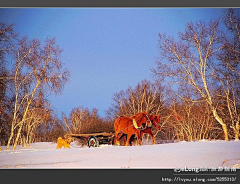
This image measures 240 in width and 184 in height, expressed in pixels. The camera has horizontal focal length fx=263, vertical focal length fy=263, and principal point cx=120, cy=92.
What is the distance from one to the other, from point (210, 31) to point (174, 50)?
225 cm

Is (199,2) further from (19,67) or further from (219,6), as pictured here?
(19,67)

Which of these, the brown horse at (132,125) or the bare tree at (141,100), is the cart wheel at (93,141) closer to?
the brown horse at (132,125)

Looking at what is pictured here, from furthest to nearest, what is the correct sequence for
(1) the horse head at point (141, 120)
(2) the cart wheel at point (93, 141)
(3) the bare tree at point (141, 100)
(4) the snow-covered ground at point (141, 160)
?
(3) the bare tree at point (141, 100) < (2) the cart wheel at point (93, 141) < (1) the horse head at point (141, 120) < (4) the snow-covered ground at point (141, 160)

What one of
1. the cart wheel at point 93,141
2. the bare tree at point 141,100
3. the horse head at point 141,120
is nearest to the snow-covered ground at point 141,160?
the horse head at point 141,120

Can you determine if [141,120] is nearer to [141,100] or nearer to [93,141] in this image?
[93,141]

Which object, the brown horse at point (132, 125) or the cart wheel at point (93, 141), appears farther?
the cart wheel at point (93, 141)

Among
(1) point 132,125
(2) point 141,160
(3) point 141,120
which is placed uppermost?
(3) point 141,120

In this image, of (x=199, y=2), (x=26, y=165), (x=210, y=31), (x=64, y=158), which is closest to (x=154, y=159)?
(x=64, y=158)

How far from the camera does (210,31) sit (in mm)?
14984

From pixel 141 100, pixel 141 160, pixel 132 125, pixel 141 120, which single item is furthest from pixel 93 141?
pixel 141 100

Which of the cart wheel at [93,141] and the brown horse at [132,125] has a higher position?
the brown horse at [132,125]

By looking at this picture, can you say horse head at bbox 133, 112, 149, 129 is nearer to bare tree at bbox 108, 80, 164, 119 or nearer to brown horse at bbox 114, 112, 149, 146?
brown horse at bbox 114, 112, 149, 146

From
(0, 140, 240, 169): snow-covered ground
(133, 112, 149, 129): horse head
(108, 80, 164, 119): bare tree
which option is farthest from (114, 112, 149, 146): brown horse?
(108, 80, 164, 119): bare tree
